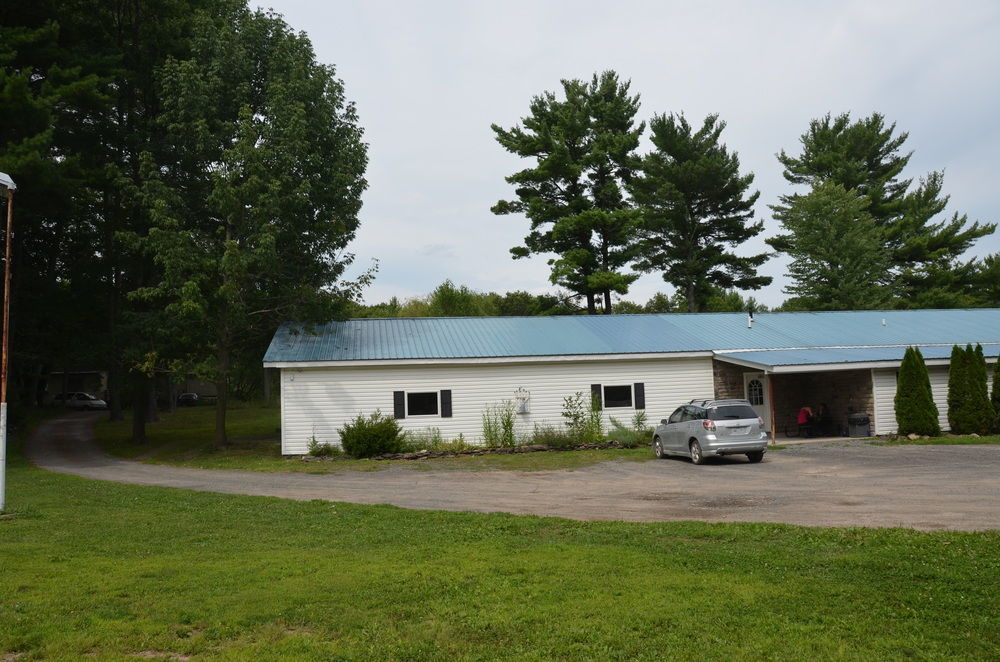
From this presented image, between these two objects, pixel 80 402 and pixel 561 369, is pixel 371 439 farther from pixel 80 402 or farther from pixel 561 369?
pixel 80 402

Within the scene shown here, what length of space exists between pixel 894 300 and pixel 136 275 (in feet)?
135

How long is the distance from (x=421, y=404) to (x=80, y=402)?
142 feet

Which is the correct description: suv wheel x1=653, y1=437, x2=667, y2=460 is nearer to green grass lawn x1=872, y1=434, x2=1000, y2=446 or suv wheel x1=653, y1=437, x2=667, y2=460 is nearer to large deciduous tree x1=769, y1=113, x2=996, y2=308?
green grass lawn x1=872, y1=434, x2=1000, y2=446

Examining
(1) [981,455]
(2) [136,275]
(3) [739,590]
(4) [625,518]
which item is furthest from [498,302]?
(3) [739,590]

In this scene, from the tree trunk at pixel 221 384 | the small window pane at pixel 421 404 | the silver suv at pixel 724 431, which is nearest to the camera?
the silver suv at pixel 724 431

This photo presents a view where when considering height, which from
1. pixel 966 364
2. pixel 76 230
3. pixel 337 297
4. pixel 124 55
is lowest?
pixel 966 364

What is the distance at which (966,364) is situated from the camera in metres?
23.2

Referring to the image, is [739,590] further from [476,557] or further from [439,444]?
[439,444]

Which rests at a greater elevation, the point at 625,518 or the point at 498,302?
the point at 498,302

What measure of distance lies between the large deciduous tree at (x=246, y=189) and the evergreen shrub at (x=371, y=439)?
5.17 m

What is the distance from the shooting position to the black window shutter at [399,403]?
2380cm

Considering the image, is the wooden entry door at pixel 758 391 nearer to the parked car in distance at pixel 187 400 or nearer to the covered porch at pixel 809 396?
the covered porch at pixel 809 396

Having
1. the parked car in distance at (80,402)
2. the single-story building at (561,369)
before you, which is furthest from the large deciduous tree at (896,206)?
the parked car in distance at (80,402)

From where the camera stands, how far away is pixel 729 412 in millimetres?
18219
